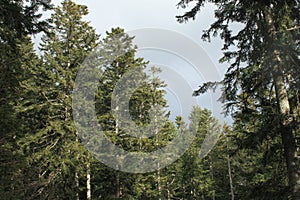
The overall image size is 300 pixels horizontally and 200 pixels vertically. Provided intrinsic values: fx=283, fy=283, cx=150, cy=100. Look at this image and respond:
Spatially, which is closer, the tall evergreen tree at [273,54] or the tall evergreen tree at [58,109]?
the tall evergreen tree at [273,54]

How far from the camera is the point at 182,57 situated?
17.8m

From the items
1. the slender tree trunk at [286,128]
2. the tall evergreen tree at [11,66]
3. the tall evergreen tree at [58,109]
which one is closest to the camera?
the tall evergreen tree at [11,66]

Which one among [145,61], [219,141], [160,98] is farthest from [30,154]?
[219,141]

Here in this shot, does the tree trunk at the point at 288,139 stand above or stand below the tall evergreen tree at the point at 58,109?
below

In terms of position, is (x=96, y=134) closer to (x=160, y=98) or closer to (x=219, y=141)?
(x=160, y=98)

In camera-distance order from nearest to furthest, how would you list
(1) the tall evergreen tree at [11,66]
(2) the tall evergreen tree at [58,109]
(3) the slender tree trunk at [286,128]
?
(1) the tall evergreen tree at [11,66] → (3) the slender tree trunk at [286,128] → (2) the tall evergreen tree at [58,109]

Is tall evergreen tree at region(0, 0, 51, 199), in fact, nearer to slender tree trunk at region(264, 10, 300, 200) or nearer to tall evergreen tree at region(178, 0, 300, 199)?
tall evergreen tree at region(178, 0, 300, 199)

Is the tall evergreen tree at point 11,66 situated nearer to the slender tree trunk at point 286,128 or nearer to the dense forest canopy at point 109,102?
the dense forest canopy at point 109,102

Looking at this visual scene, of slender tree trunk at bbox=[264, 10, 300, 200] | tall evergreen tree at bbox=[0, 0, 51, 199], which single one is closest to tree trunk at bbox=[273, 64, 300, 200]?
slender tree trunk at bbox=[264, 10, 300, 200]

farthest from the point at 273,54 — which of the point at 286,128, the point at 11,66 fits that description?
the point at 11,66

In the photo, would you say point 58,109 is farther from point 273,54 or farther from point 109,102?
point 273,54

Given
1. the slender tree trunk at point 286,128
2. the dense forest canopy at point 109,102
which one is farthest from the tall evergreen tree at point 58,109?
the slender tree trunk at point 286,128

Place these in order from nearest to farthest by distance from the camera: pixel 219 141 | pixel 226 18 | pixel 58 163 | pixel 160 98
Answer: pixel 226 18 → pixel 58 163 → pixel 160 98 → pixel 219 141

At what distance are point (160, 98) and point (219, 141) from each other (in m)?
16.0
